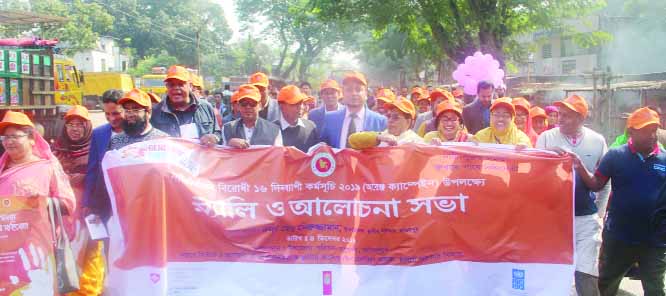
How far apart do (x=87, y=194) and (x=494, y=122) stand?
3330mm

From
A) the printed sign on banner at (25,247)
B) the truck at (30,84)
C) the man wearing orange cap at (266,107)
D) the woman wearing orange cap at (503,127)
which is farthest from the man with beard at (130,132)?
the truck at (30,84)

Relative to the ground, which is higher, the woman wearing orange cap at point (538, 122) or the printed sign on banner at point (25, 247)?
the woman wearing orange cap at point (538, 122)

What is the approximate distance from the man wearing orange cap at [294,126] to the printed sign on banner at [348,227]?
113cm

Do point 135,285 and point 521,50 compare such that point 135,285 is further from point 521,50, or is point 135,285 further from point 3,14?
point 521,50

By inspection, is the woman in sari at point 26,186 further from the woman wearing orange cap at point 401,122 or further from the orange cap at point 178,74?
the woman wearing orange cap at point 401,122

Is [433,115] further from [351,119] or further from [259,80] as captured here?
[259,80]

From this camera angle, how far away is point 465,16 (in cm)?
1669

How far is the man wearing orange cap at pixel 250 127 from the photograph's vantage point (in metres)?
4.93

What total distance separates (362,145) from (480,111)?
87.5 inches

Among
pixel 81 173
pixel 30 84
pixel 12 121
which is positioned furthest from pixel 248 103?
pixel 30 84

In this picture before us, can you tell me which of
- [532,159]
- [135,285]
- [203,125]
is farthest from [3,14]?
[532,159]

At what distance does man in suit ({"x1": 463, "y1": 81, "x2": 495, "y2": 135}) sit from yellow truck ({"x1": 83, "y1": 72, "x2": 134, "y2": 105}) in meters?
32.2

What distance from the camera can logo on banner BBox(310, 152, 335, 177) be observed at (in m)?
4.27

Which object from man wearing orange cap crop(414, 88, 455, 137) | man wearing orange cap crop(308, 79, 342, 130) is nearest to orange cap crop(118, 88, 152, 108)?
man wearing orange cap crop(308, 79, 342, 130)
